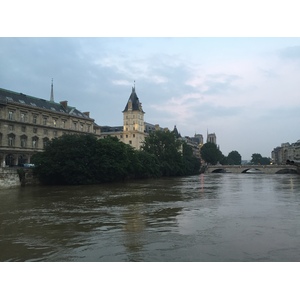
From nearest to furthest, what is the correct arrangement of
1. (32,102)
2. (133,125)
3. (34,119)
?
(34,119), (32,102), (133,125)

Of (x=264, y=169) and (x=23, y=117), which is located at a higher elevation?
(x=23, y=117)

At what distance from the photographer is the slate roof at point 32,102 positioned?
6656 centimetres

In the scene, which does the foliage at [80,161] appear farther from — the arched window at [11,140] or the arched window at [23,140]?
the arched window at [23,140]

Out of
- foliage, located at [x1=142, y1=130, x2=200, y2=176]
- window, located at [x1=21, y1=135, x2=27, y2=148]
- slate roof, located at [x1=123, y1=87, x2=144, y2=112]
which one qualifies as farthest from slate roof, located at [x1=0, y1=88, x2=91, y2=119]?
slate roof, located at [x1=123, y1=87, x2=144, y2=112]

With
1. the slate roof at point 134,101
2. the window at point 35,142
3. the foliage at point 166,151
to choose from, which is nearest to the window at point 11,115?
the window at point 35,142

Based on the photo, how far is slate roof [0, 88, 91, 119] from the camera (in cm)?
6656

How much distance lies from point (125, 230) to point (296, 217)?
10188 millimetres

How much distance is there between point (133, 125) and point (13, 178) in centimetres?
7700

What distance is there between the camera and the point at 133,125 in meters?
121

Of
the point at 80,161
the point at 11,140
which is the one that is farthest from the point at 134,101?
the point at 80,161

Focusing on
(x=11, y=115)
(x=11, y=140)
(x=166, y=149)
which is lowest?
(x=166, y=149)

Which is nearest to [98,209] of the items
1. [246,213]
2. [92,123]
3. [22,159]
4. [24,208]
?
[24,208]

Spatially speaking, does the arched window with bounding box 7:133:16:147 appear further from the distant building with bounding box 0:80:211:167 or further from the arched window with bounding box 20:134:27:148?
the arched window with bounding box 20:134:27:148

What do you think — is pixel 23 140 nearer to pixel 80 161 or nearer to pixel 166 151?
pixel 80 161
